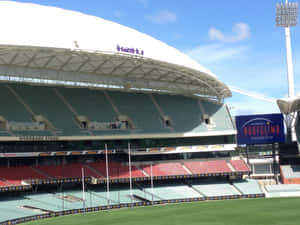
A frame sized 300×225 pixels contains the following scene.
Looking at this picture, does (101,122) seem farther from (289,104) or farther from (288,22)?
(288,22)

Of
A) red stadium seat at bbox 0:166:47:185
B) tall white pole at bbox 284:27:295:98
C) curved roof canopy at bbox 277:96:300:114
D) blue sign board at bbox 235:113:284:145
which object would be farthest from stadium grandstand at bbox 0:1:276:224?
tall white pole at bbox 284:27:295:98

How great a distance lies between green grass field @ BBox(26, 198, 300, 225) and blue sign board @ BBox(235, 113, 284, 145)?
17.1 meters

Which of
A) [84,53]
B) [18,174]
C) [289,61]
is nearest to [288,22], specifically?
[289,61]

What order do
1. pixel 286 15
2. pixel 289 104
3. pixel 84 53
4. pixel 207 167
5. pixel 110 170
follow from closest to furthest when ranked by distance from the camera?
1. pixel 84 53
2. pixel 110 170
3. pixel 289 104
4. pixel 207 167
5. pixel 286 15

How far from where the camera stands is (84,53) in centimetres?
3578

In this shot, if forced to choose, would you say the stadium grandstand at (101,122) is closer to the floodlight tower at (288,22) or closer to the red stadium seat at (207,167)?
the red stadium seat at (207,167)

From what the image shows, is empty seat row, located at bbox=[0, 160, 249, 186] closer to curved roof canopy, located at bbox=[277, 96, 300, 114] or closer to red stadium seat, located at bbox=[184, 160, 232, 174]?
red stadium seat, located at bbox=[184, 160, 232, 174]

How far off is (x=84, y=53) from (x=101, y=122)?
14.4 metres

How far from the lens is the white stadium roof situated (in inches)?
1300

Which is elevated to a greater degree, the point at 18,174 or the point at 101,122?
the point at 101,122

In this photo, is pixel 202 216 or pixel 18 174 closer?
pixel 202 216

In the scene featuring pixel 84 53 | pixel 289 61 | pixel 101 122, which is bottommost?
pixel 101 122

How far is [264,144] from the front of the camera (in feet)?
187

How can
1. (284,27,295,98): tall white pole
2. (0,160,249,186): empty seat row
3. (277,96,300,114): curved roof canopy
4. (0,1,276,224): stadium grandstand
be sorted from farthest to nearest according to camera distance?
1. (284,27,295,98): tall white pole
2. (277,96,300,114): curved roof canopy
3. (0,160,249,186): empty seat row
4. (0,1,276,224): stadium grandstand
